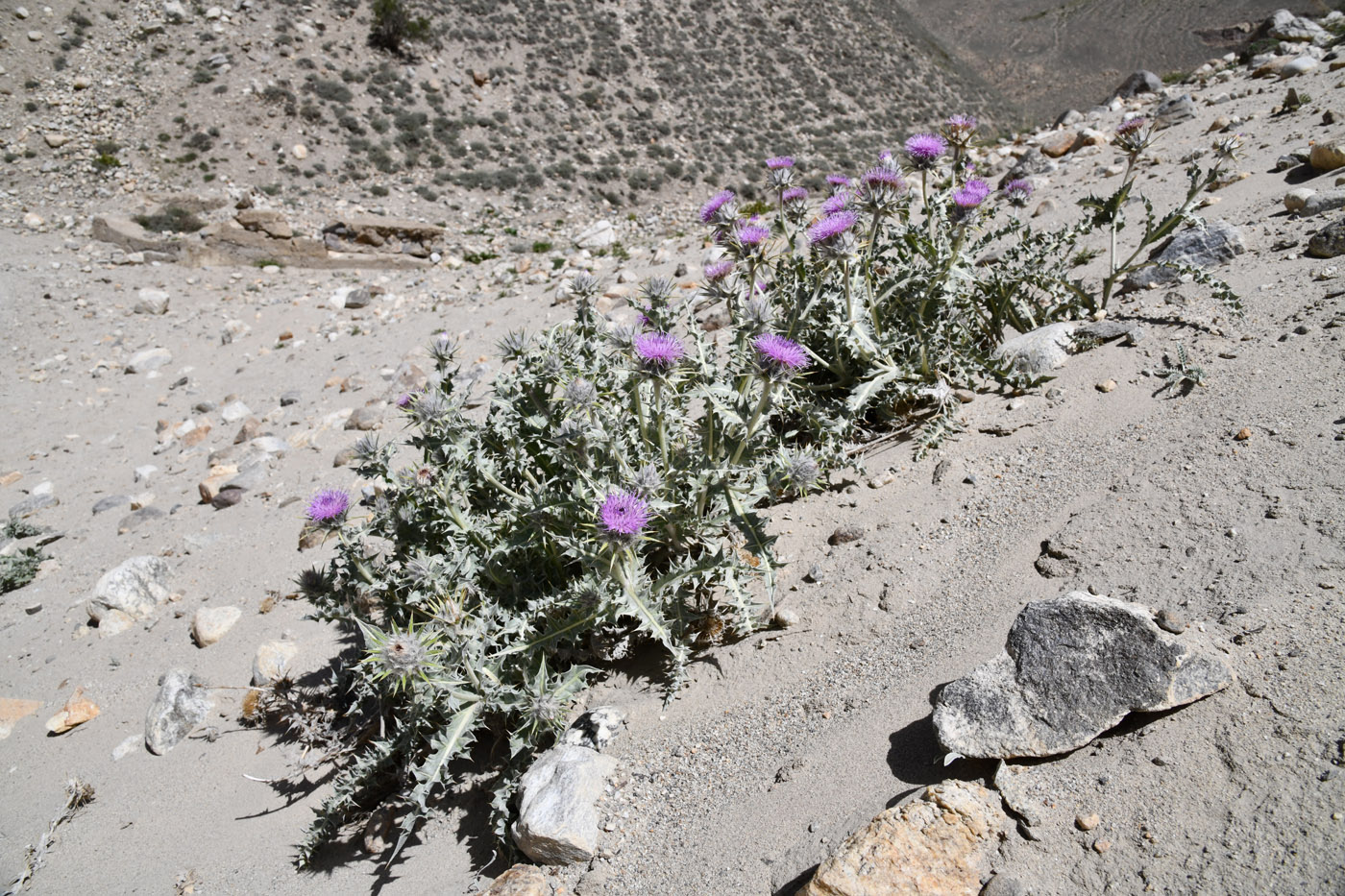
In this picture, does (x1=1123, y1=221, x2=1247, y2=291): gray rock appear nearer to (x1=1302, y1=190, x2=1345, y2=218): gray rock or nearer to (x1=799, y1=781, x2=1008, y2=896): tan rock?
(x1=1302, y1=190, x2=1345, y2=218): gray rock

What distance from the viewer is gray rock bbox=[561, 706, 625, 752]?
2.98 meters

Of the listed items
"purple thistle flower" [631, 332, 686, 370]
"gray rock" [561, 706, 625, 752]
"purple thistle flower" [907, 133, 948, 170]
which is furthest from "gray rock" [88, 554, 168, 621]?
"purple thistle flower" [907, 133, 948, 170]

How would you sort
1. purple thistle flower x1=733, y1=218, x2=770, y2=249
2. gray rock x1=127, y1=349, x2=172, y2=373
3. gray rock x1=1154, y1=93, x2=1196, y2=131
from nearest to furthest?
purple thistle flower x1=733, y1=218, x2=770, y2=249 → gray rock x1=1154, y1=93, x2=1196, y2=131 → gray rock x1=127, y1=349, x2=172, y2=373

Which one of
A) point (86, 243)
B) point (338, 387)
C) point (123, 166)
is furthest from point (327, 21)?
point (338, 387)

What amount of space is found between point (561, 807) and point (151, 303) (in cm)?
1017

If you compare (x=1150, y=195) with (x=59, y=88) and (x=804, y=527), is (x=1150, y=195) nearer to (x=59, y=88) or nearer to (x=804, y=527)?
(x=804, y=527)

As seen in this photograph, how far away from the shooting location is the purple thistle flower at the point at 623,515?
2596 millimetres

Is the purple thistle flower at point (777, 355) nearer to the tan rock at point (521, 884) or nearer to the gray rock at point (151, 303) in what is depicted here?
the tan rock at point (521, 884)

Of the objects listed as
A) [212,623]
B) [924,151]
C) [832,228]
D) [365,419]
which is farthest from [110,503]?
[924,151]

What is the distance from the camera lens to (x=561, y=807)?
103 inches

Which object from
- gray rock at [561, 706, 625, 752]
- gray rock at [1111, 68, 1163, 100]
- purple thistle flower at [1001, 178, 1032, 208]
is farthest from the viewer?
gray rock at [1111, 68, 1163, 100]

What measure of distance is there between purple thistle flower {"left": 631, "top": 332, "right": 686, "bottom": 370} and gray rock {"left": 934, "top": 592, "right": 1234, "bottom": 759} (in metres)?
1.52

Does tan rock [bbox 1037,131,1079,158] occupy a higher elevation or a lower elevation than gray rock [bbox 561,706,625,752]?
higher

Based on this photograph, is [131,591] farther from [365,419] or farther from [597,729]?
[597,729]
